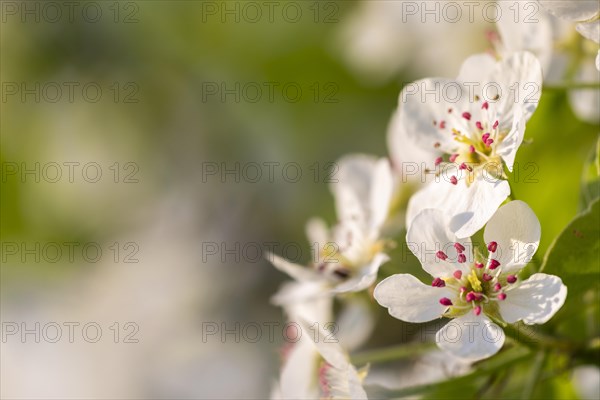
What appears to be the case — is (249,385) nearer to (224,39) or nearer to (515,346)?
(224,39)

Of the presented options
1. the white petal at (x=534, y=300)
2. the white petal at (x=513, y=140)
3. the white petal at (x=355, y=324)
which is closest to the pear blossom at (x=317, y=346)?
the white petal at (x=355, y=324)

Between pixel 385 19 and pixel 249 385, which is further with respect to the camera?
pixel 249 385

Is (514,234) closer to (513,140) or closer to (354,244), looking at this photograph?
(513,140)

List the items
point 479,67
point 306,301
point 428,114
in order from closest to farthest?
point 479,67 < point 428,114 < point 306,301

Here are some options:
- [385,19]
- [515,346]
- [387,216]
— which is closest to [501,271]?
[515,346]

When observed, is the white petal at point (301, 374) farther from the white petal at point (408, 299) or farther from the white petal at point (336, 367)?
the white petal at point (408, 299)

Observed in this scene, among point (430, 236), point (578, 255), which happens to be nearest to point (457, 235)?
point (430, 236)
